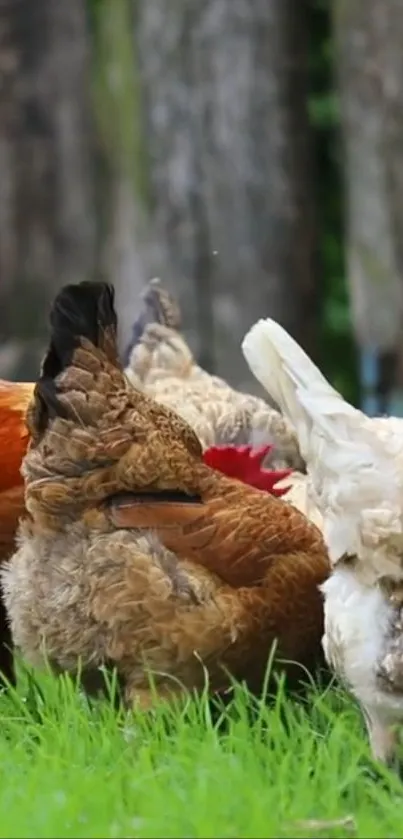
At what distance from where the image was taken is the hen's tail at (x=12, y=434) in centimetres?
440

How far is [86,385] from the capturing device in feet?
13.2

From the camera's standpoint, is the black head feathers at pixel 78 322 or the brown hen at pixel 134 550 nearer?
A: the brown hen at pixel 134 550

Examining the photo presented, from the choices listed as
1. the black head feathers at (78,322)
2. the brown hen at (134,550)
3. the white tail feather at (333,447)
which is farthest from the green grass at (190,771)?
the black head feathers at (78,322)

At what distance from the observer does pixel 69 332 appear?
4039 millimetres

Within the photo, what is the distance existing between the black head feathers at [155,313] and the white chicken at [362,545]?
2.31m

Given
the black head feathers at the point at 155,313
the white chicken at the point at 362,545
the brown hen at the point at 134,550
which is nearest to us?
the white chicken at the point at 362,545

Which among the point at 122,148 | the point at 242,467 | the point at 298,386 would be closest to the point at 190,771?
the point at 298,386

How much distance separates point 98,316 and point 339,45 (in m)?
3.74

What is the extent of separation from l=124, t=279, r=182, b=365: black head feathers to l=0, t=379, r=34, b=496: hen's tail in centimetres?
143

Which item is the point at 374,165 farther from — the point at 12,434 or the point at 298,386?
the point at 298,386

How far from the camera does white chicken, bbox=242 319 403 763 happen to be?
139 inches

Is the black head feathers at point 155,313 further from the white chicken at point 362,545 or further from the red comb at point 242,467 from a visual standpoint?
the white chicken at point 362,545

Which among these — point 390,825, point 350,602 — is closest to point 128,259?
point 350,602

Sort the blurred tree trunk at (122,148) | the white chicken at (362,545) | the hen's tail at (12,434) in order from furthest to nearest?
the blurred tree trunk at (122,148) < the hen's tail at (12,434) < the white chicken at (362,545)
